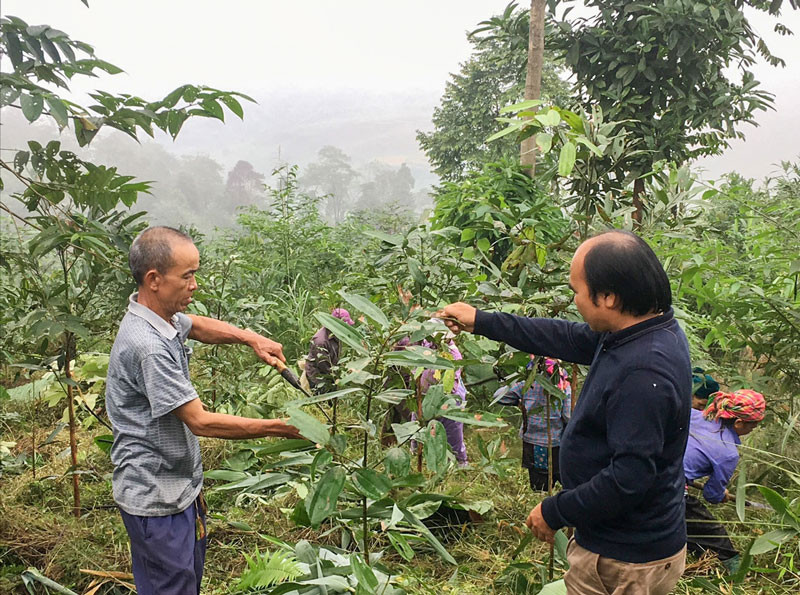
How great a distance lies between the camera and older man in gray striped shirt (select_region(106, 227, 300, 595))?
1392 mm

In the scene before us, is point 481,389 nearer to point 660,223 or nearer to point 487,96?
point 660,223

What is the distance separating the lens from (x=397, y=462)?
3.53 ft

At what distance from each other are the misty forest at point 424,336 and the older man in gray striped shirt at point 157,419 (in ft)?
0.47

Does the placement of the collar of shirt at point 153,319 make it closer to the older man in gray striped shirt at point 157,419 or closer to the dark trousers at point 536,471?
the older man in gray striped shirt at point 157,419

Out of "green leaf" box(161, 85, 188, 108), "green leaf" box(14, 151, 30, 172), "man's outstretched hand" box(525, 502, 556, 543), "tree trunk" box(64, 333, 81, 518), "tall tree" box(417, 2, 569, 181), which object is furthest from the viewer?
"tall tree" box(417, 2, 569, 181)

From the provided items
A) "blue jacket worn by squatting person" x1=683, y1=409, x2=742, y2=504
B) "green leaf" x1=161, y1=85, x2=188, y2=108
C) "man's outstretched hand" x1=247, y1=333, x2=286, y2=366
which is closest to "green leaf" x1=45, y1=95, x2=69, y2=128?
"green leaf" x1=161, y1=85, x2=188, y2=108

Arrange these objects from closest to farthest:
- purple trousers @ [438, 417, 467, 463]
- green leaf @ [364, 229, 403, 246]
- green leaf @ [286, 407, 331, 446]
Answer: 1. green leaf @ [286, 407, 331, 446]
2. green leaf @ [364, 229, 403, 246]
3. purple trousers @ [438, 417, 467, 463]

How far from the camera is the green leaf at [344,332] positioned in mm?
1092

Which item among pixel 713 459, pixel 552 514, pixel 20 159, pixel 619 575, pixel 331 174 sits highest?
pixel 20 159

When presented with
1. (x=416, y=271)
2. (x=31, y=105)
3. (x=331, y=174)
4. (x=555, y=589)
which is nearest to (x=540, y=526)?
(x=555, y=589)

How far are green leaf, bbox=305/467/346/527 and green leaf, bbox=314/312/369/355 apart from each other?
236mm

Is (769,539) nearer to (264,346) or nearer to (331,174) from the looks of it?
(264,346)

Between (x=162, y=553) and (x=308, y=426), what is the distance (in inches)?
29.7

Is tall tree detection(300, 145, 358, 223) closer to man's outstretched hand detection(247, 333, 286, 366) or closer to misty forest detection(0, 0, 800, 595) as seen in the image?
misty forest detection(0, 0, 800, 595)
